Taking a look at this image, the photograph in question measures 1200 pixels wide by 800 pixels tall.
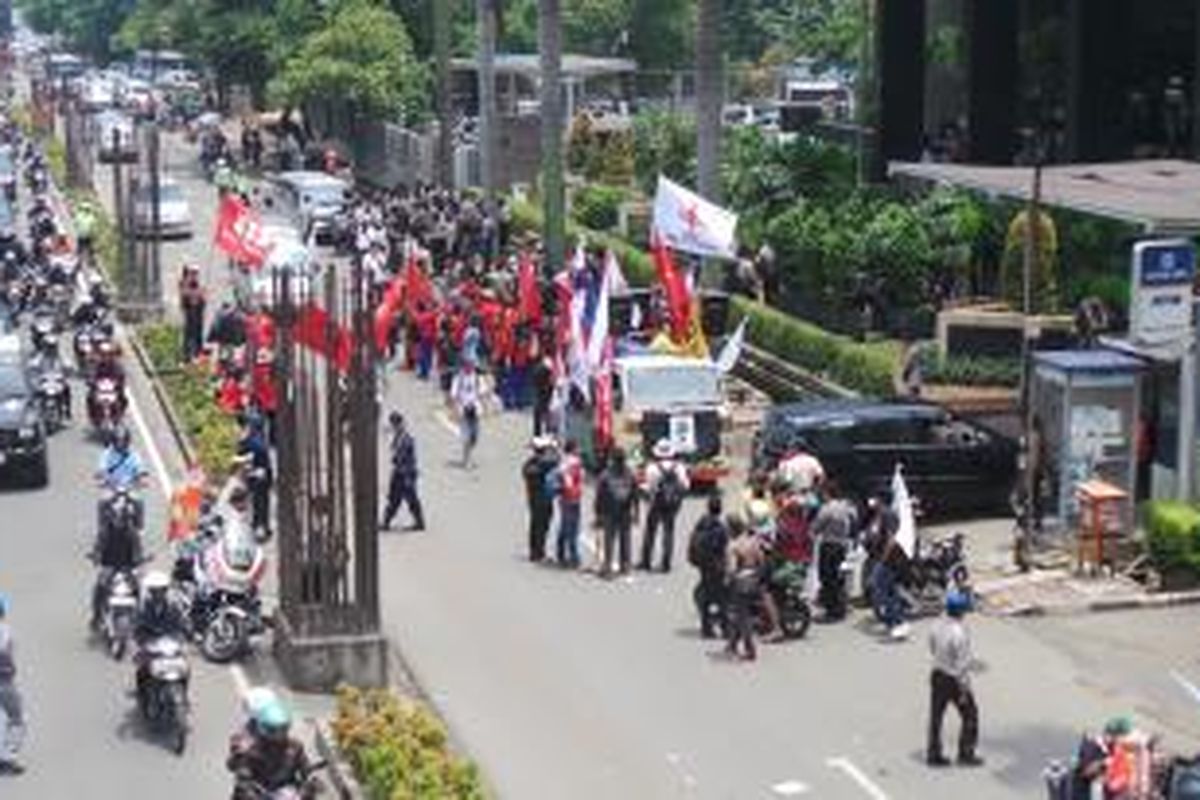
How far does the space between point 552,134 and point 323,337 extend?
2567cm

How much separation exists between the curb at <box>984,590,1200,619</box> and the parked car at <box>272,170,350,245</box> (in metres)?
34.6

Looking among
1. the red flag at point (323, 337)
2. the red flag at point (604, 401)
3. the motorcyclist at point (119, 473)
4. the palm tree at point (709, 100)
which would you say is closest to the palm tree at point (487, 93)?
the palm tree at point (709, 100)

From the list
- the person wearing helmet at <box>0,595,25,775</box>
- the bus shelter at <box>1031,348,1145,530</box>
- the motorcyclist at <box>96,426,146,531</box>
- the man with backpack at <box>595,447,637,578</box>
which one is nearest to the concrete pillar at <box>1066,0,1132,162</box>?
the bus shelter at <box>1031,348,1145,530</box>

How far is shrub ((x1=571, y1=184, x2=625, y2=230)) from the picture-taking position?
5750 centimetres

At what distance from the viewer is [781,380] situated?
3862 centimetres

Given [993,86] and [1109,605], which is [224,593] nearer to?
[1109,605]

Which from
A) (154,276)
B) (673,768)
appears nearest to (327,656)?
(673,768)

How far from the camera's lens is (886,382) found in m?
35.2

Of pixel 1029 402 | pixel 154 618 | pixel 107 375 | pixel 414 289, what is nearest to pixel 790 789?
pixel 154 618

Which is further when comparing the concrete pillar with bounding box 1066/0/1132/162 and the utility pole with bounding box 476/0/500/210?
the utility pole with bounding box 476/0/500/210

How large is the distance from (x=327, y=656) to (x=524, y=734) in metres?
2.17

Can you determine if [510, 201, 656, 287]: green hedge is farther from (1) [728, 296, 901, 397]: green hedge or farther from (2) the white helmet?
(2) the white helmet

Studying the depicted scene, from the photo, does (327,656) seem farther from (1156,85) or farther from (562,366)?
(1156,85)

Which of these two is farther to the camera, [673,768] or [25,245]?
[25,245]
